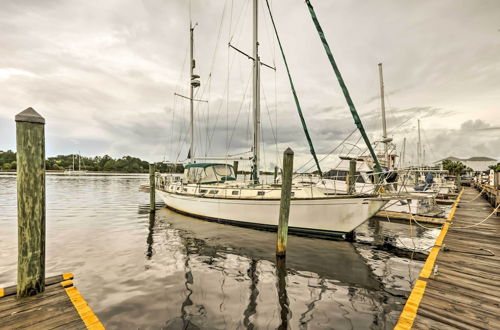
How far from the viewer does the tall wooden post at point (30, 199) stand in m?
3.62

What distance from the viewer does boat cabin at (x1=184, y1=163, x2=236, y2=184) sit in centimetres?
1702

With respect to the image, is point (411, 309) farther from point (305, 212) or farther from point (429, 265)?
point (305, 212)

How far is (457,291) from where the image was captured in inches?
167

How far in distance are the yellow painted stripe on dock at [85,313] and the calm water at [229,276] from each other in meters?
1.42

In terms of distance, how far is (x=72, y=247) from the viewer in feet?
33.3

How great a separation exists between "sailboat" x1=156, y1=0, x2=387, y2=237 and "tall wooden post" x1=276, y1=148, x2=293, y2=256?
2804 millimetres

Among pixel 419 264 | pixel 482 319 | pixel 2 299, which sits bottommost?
pixel 419 264

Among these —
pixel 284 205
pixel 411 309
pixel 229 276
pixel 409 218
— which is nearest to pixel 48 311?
pixel 229 276

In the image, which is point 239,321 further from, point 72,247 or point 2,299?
point 72,247

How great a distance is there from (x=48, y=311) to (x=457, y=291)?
6478 millimetres

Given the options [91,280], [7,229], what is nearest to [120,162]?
[7,229]

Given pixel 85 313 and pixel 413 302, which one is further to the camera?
pixel 413 302

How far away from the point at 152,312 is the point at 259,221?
7931 millimetres

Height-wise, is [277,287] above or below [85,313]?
below
